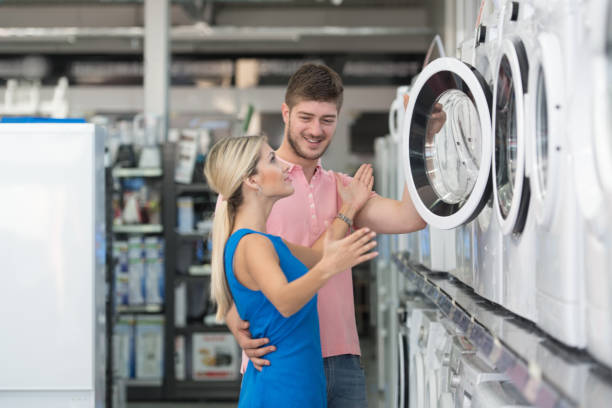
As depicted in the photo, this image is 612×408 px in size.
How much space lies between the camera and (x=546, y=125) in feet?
5.01

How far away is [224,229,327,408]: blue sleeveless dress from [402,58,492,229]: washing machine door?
49 centimetres

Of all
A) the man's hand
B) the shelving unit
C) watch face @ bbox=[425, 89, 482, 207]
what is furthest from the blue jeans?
the shelving unit

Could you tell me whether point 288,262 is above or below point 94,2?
below

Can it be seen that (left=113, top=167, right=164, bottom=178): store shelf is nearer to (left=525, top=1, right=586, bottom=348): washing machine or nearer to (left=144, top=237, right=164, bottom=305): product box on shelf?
(left=144, top=237, right=164, bottom=305): product box on shelf

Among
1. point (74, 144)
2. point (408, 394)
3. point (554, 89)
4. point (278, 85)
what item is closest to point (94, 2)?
point (278, 85)

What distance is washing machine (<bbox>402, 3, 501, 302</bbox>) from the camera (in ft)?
6.40

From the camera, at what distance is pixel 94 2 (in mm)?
8062

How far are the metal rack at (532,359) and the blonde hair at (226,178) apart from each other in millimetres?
670

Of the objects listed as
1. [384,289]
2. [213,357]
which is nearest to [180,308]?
[213,357]

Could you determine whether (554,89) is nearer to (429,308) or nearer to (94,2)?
(429,308)

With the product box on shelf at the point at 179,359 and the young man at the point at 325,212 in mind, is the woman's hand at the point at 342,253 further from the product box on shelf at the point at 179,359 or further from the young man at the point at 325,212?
the product box on shelf at the point at 179,359

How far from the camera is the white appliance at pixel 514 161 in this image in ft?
5.21

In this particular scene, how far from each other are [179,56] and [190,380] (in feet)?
12.9

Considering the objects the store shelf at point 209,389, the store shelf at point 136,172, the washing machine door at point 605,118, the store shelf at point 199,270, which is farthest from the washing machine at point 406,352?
the store shelf at point 136,172
